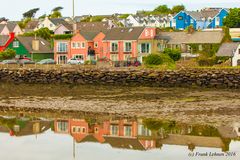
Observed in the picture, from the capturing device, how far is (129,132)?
21.8 metres

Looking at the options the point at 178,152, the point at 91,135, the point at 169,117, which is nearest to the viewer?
the point at 178,152

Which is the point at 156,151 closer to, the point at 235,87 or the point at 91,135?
the point at 91,135

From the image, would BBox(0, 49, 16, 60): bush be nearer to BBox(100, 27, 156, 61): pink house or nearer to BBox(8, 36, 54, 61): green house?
BBox(8, 36, 54, 61): green house

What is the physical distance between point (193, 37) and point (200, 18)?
54265mm

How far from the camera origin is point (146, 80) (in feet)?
146

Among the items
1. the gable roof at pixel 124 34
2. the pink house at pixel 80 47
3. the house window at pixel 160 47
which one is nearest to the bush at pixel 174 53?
the house window at pixel 160 47

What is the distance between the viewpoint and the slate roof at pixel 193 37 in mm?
68000

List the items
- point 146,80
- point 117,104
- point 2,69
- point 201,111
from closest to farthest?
1. point 201,111
2. point 117,104
3. point 146,80
4. point 2,69

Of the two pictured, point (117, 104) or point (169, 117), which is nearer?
point (169, 117)

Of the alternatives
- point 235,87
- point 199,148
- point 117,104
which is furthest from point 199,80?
point 199,148

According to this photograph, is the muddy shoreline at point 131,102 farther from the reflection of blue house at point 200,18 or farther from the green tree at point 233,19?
the reflection of blue house at point 200,18

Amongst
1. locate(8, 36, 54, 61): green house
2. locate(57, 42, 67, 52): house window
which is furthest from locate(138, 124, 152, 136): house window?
locate(8, 36, 54, 61): green house

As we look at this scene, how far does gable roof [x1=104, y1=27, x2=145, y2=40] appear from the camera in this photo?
70.3m

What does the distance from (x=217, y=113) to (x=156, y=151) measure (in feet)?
29.1
